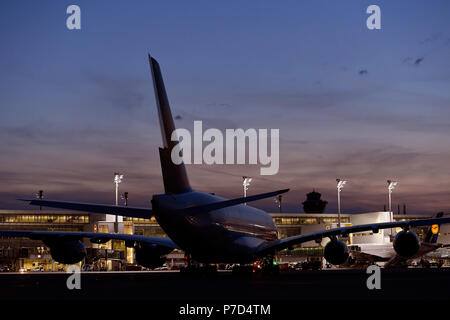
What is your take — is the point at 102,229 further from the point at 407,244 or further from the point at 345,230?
the point at 407,244

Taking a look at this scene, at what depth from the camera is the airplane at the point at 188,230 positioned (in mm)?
29188

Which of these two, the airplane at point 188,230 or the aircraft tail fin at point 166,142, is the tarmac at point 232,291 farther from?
the aircraft tail fin at point 166,142

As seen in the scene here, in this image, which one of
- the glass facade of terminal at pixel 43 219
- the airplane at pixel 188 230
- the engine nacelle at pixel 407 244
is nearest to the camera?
the airplane at pixel 188 230

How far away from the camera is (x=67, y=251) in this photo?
35500 mm

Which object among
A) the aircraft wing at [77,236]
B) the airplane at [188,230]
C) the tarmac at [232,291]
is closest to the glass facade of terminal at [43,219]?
the airplane at [188,230]

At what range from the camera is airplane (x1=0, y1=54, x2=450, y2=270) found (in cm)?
2919

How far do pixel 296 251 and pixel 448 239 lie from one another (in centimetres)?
3511

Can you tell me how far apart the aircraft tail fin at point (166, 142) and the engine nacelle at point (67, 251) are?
8.21 meters

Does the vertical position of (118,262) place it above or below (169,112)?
below

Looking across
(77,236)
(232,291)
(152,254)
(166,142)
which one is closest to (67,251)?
(77,236)

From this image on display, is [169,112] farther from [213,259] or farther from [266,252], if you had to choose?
[266,252]
